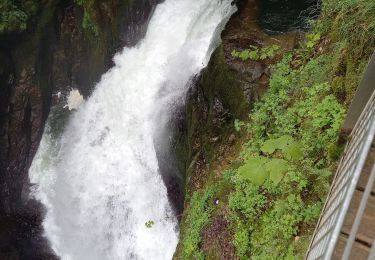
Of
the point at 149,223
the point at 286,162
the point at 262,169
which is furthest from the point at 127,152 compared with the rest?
the point at 286,162

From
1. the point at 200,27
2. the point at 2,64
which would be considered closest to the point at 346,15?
the point at 200,27

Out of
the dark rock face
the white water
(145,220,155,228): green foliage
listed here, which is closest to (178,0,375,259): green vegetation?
the white water

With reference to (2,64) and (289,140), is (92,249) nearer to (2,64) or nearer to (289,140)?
(2,64)

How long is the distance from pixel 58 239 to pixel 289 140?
8.64 meters

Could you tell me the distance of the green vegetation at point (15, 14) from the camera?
10.0 m

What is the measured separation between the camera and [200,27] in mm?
8477

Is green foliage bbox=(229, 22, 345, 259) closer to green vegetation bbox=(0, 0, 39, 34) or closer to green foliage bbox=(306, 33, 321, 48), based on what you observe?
green foliage bbox=(306, 33, 321, 48)

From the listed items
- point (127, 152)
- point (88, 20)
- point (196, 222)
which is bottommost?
point (127, 152)

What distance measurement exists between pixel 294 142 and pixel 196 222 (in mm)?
2469

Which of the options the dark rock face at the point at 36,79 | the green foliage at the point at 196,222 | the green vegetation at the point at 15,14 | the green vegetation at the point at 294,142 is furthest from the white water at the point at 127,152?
the green vegetation at the point at 15,14

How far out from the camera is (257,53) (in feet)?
21.6

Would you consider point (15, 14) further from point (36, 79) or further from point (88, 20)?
point (36, 79)

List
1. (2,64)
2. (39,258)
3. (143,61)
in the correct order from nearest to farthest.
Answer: (143,61), (2,64), (39,258)

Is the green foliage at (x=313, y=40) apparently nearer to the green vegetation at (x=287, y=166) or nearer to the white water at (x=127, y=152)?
the green vegetation at (x=287, y=166)
